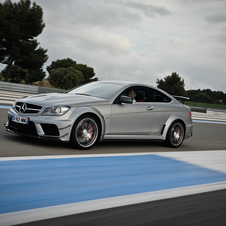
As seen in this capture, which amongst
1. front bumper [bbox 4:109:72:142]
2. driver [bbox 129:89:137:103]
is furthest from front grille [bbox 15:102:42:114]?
driver [bbox 129:89:137:103]

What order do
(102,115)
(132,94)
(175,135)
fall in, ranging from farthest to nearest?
(175,135), (132,94), (102,115)

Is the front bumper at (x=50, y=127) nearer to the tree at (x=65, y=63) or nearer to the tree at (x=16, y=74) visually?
the tree at (x=16, y=74)

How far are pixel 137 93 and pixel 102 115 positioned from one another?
128 centimetres

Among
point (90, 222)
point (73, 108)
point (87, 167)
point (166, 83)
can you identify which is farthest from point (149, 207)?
point (166, 83)

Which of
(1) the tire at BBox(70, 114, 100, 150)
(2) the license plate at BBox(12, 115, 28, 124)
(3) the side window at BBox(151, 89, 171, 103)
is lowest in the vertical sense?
(1) the tire at BBox(70, 114, 100, 150)

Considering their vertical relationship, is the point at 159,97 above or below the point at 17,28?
below

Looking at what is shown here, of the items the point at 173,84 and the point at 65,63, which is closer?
the point at 65,63

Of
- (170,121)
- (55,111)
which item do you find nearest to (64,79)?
(170,121)

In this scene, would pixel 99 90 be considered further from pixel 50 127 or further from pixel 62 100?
pixel 50 127

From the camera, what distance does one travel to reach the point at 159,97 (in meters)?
8.01

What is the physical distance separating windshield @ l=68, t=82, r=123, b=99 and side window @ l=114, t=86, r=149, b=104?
202 millimetres

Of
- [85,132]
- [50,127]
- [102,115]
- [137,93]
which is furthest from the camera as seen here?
[137,93]

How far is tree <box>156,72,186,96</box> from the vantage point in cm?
11781

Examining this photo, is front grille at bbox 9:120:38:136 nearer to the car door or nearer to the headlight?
the headlight
